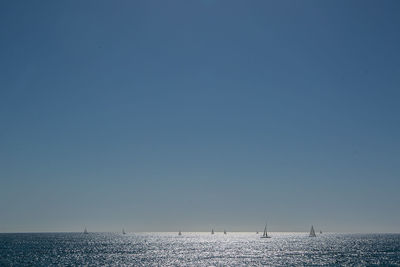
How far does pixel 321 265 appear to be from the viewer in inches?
3438

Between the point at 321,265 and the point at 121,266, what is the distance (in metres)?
42.3

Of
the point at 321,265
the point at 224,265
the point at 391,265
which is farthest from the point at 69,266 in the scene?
the point at 391,265

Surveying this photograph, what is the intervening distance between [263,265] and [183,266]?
17.0 m

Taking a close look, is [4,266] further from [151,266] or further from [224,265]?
[224,265]

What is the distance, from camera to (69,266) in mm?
85938

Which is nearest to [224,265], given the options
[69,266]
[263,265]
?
[263,265]

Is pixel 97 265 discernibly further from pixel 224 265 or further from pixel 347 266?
pixel 347 266

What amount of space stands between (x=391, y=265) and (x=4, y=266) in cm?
7985

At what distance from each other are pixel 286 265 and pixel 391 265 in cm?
2191

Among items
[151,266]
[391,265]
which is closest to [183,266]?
[151,266]

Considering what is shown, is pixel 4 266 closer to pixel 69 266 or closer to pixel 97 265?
pixel 69 266

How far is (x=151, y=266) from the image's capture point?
8650 centimetres

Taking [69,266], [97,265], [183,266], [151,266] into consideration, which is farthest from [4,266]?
[183,266]

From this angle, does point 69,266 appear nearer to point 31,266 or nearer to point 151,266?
point 31,266
